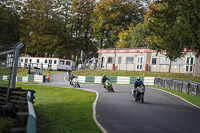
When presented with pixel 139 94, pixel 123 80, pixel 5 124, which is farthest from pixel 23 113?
pixel 123 80

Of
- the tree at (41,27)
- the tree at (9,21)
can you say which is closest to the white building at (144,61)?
the tree at (41,27)

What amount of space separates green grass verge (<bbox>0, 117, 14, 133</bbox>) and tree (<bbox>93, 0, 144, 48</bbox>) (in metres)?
45.3

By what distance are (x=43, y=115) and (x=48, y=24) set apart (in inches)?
2055

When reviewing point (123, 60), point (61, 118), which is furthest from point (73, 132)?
point (123, 60)

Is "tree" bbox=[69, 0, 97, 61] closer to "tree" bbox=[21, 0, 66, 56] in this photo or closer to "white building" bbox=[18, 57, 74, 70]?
"tree" bbox=[21, 0, 66, 56]

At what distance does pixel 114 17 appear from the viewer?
54906 millimetres

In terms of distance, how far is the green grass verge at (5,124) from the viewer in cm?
915

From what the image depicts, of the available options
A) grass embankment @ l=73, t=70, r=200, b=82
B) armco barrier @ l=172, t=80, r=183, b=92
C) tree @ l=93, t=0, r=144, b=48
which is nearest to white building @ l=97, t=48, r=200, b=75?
grass embankment @ l=73, t=70, r=200, b=82

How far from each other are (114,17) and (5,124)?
154ft

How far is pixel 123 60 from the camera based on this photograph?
43625 millimetres

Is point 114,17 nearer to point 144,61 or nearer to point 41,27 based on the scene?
point 41,27

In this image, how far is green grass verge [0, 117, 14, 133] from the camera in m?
9.15

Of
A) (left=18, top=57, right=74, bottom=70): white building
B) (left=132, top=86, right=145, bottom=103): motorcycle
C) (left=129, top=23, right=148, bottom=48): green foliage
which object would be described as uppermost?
(left=129, top=23, right=148, bottom=48): green foliage

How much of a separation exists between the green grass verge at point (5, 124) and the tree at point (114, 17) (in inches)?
1784
